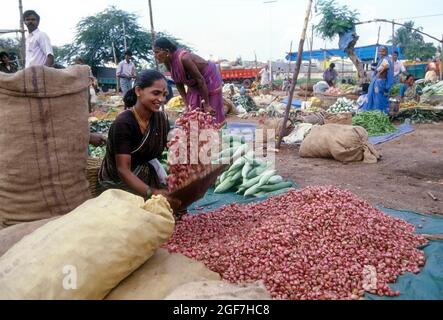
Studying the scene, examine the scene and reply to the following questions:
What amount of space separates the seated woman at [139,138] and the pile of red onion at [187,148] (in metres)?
0.12

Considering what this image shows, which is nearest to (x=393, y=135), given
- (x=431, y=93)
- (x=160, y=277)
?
(x=431, y=93)

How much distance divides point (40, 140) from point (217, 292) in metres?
1.55

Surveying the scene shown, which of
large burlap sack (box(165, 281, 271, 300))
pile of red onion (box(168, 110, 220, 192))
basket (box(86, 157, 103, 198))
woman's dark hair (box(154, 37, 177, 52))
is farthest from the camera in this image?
woman's dark hair (box(154, 37, 177, 52))

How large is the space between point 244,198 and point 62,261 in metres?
2.30

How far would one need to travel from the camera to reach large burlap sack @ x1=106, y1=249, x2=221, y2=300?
1.73 meters

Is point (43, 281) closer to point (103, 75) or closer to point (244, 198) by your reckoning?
point (244, 198)

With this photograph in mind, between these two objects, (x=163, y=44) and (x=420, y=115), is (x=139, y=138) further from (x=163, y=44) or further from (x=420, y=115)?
(x=420, y=115)

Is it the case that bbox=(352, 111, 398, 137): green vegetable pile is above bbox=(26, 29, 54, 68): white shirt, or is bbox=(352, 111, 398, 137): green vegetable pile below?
below

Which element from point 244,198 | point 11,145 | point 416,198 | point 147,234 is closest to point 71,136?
point 11,145

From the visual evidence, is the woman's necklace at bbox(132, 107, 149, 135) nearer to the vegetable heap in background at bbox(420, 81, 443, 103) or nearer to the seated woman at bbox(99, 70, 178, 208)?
the seated woman at bbox(99, 70, 178, 208)

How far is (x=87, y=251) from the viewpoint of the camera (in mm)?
1688

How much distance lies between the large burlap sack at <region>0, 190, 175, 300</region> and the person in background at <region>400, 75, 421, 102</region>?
1193 centimetres

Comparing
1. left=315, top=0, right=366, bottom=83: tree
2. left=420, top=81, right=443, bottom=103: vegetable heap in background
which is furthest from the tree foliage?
left=420, top=81, right=443, bottom=103: vegetable heap in background

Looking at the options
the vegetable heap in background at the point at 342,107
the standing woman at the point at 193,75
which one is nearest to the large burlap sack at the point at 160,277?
the standing woman at the point at 193,75
